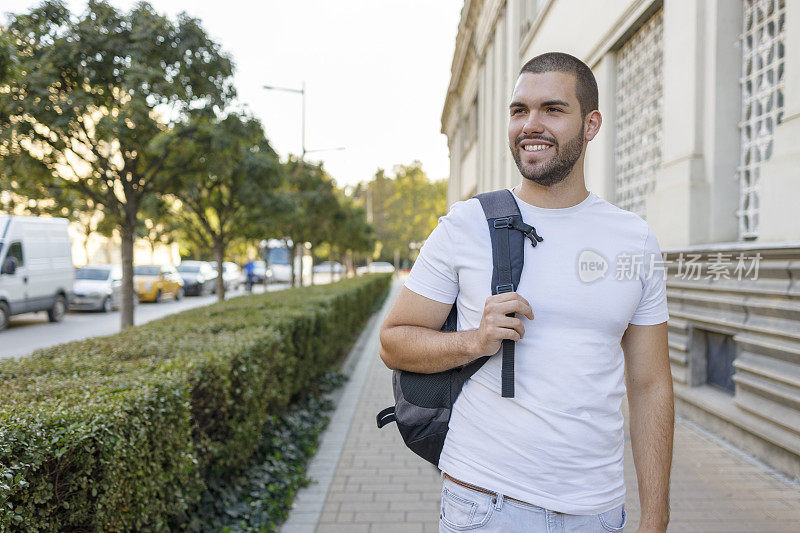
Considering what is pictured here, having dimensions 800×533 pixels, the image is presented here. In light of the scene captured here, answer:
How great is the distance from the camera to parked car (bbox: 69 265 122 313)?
21516 mm

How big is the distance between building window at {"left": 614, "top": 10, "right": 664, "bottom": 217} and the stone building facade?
0.03 m

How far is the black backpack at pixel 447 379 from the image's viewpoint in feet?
5.62

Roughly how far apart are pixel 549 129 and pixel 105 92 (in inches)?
331

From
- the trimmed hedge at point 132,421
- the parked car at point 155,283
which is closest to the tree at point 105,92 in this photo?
the trimmed hedge at point 132,421

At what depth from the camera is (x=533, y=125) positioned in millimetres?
1797

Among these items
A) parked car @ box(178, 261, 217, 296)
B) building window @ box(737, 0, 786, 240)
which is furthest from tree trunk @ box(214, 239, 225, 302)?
parked car @ box(178, 261, 217, 296)

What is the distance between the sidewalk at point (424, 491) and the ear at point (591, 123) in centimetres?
309

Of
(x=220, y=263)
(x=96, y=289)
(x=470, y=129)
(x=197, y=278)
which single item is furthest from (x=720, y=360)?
(x=197, y=278)

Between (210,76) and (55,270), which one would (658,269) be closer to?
(210,76)

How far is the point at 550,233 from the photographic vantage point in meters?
1.78

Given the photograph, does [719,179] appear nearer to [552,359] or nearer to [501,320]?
[552,359]

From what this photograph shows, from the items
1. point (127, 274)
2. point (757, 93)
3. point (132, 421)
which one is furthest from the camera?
point (127, 274)

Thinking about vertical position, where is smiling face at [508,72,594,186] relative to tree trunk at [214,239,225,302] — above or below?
above

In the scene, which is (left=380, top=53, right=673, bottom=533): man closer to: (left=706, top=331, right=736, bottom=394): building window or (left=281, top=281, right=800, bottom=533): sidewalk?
(left=281, top=281, right=800, bottom=533): sidewalk
